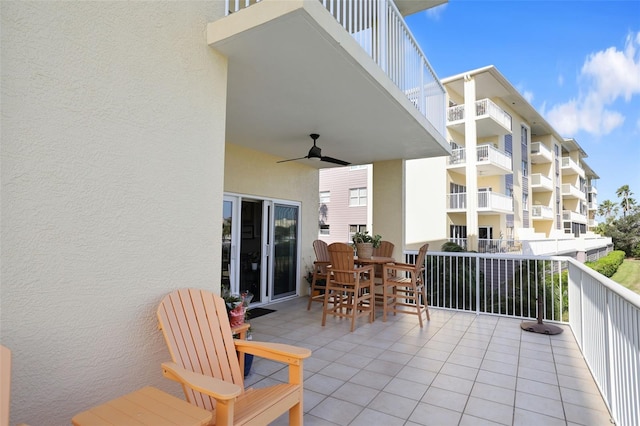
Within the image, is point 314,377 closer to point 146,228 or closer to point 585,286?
point 146,228

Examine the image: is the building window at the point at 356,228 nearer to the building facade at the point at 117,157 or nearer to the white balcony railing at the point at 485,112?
the white balcony railing at the point at 485,112

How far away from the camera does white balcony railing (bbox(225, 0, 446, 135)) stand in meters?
3.38

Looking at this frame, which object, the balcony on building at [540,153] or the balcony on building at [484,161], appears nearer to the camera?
the balcony on building at [484,161]

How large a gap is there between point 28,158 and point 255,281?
15.8 feet

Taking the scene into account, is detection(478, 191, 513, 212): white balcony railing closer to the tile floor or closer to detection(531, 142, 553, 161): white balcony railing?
detection(531, 142, 553, 161): white balcony railing

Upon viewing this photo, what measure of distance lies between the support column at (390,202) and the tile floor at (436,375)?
1.93 m

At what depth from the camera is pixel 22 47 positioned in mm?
1521

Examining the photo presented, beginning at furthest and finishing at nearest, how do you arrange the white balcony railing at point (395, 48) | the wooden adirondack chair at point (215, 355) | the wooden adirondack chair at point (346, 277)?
the wooden adirondack chair at point (346, 277), the white balcony railing at point (395, 48), the wooden adirondack chair at point (215, 355)

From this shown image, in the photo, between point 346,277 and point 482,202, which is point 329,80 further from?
point 482,202

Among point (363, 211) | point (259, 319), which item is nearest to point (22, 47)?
point (259, 319)

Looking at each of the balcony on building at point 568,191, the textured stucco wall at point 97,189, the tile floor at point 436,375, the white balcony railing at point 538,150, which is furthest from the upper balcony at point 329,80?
the balcony on building at point 568,191

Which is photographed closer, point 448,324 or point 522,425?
point 522,425

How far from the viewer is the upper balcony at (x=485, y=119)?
45.3 feet

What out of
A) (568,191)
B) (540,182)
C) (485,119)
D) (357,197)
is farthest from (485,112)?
(568,191)
